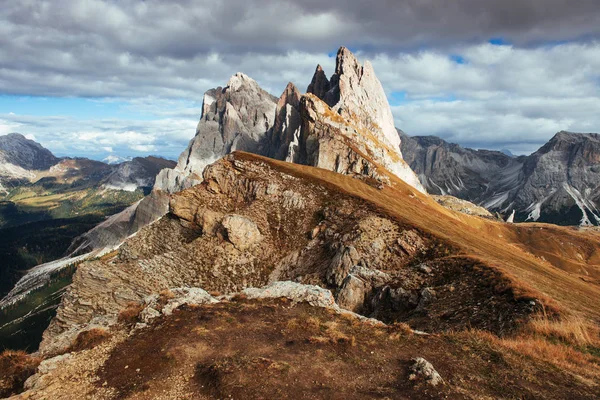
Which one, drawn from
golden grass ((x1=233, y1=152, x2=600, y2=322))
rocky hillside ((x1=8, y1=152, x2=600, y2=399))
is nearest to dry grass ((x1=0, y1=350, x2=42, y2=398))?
rocky hillside ((x1=8, y1=152, x2=600, y2=399))

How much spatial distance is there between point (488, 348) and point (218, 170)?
44.5 metres

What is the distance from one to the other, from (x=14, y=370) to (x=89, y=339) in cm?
327

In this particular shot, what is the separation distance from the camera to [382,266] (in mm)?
38062

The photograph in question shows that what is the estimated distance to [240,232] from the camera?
45531mm

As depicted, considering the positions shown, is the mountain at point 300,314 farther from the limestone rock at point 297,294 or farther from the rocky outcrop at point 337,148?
the rocky outcrop at point 337,148

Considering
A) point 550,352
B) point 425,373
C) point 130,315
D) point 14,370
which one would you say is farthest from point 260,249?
point 550,352

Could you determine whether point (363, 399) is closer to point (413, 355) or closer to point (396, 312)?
point (413, 355)

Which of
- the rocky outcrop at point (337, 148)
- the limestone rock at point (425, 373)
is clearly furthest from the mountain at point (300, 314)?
the rocky outcrop at point (337, 148)

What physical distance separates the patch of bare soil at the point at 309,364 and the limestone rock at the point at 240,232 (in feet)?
78.1

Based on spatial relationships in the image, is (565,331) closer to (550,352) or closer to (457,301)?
(550,352)

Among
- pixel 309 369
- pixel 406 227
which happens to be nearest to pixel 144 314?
pixel 309 369

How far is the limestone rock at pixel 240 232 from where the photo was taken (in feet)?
148

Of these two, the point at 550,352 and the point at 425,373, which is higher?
the point at 550,352

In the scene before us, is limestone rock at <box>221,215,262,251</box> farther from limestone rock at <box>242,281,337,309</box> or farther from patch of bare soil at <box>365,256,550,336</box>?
patch of bare soil at <box>365,256,550,336</box>
